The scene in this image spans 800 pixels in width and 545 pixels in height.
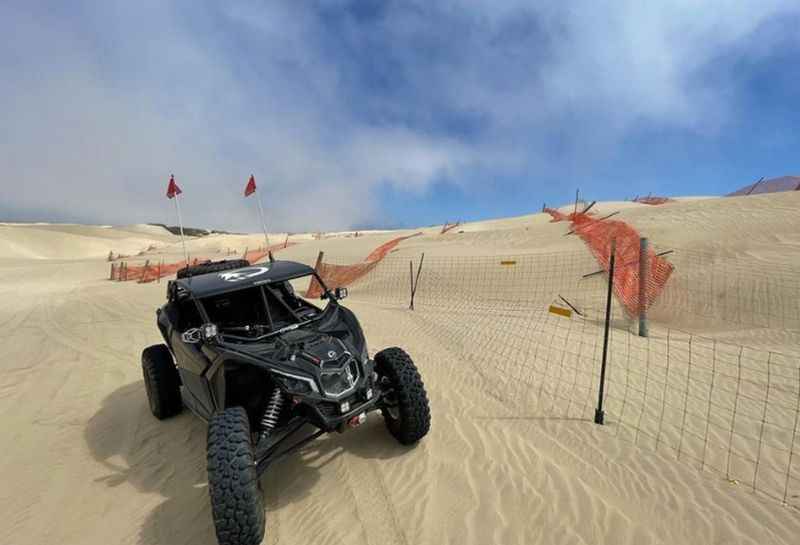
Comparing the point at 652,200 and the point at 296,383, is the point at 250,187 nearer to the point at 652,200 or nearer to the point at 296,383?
the point at 296,383

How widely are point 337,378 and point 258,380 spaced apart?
1.05m

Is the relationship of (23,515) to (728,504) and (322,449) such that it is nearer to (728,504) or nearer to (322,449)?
(322,449)

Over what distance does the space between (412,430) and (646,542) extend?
206cm

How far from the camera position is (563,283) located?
43.1 feet

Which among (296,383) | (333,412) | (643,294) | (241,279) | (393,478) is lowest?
(393,478)

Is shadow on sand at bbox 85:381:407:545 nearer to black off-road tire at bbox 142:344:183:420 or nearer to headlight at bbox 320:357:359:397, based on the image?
black off-road tire at bbox 142:344:183:420

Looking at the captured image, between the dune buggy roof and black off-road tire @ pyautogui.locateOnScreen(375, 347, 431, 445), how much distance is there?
1470mm

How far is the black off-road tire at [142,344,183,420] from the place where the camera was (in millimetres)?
5059

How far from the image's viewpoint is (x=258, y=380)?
3.93 metres

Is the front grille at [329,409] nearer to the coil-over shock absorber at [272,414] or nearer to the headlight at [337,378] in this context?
the headlight at [337,378]

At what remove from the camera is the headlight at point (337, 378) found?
3.32 m

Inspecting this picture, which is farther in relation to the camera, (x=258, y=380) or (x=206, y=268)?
(x=206, y=268)

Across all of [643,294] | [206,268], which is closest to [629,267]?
[643,294]

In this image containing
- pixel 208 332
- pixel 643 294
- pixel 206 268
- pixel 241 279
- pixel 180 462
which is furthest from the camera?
pixel 643 294
